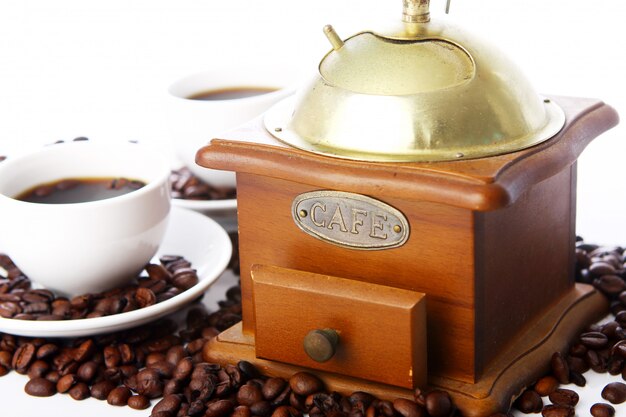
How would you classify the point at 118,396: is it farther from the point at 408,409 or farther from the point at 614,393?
the point at 614,393

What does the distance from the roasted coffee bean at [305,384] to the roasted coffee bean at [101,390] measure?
29 cm

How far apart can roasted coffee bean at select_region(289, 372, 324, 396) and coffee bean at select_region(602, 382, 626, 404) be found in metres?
0.42

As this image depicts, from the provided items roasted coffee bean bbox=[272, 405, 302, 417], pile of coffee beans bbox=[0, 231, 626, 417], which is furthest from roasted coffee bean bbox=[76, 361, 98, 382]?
roasted coffee bean bbox=[272, 405, 302, 417]

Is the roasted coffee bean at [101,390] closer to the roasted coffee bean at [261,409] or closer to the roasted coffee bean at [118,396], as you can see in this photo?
the roasted coffee bean at [118,396]

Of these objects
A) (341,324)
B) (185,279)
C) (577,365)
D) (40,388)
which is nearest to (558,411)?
(577,365)

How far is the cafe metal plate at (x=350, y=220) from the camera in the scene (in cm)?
157

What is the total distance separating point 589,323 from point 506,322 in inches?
10.0

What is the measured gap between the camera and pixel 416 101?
1566 mm

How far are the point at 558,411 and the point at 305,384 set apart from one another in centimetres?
37

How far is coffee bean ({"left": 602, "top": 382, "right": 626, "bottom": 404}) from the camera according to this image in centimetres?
162

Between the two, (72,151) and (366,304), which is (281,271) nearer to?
(366,304)

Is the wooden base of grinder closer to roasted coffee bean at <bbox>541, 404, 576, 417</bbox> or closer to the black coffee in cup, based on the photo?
roasted coffee bean at <bbox>541, 404, 576, 417</bbox>

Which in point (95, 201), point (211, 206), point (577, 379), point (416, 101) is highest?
point (416, 101)

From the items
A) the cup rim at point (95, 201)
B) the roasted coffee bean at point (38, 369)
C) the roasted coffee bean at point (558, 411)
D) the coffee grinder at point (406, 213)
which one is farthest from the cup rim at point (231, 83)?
the roasted coffee bean at point (558, 411)
